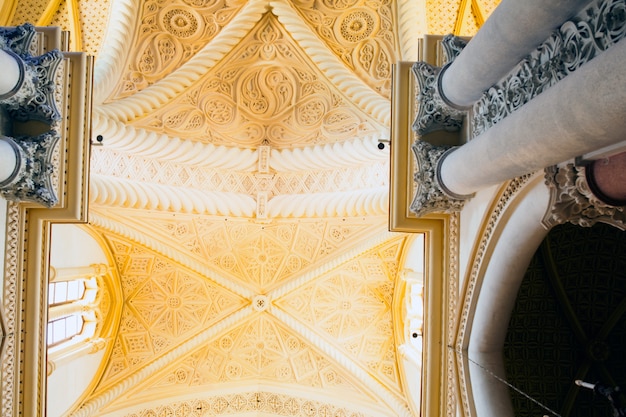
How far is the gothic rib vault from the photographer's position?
7.70 meters

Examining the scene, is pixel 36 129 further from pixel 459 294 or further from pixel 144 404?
pixel 144 404

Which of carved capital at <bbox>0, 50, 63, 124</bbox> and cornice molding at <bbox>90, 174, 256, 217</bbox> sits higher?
carved capital at <bbox>0, 50, 63, 124</bbox>

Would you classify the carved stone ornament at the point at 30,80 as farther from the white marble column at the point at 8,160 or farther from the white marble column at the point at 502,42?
the white marble column at the point at 502,42

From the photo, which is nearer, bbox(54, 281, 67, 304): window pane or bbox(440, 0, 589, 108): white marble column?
bbox(440, 0, 589, 108): white marble column

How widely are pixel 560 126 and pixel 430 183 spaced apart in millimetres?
2164

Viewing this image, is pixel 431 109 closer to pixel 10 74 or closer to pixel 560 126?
pixel 560 126

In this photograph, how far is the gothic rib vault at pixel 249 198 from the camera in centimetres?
770

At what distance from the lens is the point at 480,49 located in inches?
145

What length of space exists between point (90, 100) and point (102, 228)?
3455 millimetres

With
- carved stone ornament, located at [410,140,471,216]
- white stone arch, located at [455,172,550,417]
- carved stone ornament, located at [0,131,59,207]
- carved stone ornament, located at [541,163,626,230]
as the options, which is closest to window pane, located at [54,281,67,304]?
carved stone ornament, located at [0,131,59,207]

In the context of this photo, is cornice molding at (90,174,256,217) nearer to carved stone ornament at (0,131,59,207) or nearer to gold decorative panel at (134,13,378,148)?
→ gold decorative panel at (134,13,378,148)

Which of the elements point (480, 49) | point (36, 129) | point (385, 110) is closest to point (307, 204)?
point (385, 110)

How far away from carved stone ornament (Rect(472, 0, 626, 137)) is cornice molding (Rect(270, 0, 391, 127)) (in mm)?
3823

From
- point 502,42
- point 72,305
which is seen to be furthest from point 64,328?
point 502,42
